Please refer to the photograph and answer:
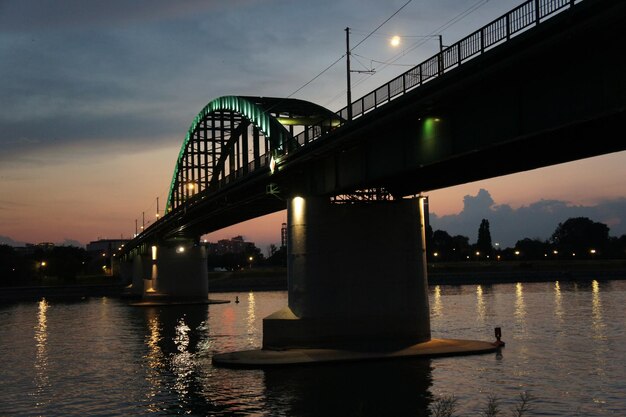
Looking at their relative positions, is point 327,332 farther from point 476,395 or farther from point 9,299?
point 9,299

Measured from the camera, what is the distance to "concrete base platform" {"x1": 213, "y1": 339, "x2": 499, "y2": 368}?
1565 inches

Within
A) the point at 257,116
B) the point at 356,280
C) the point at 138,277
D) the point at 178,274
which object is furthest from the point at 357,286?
the point at 138,277

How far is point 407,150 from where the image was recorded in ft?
118

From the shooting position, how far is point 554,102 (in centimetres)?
2569

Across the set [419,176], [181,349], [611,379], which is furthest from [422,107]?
[181,349]

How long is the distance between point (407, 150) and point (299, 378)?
454 inches

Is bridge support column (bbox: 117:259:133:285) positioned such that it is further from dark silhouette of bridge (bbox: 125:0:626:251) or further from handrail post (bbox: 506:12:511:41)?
handrail post (bbox: 506:12:511:41)

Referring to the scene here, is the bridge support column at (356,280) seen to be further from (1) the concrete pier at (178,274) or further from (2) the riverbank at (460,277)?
(2) the riverbank at (460,277)

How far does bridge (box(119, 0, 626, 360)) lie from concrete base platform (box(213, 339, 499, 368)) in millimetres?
1267

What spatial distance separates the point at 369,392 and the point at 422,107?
1185 centimetres

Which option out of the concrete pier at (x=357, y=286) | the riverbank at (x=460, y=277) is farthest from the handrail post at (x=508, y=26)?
the riverbank at (x=460, y=277)

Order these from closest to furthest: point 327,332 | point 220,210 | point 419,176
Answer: point 419,176, point 327,332, point 220,210

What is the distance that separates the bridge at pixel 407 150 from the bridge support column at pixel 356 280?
0.06m

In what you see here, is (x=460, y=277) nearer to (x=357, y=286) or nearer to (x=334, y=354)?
(x=357, y=286)
